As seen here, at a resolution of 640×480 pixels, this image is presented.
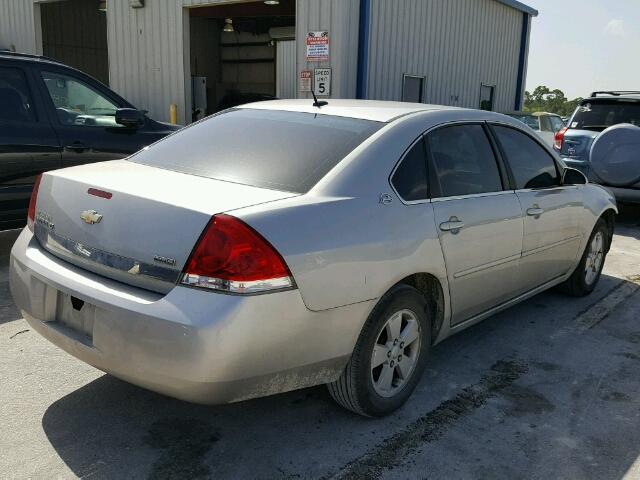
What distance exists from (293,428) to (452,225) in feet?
4.35

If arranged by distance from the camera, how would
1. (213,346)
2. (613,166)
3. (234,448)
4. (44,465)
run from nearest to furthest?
(213,346) < (44,465) < (234,448) < (613,166)

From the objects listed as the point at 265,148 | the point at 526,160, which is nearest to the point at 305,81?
the point at 526,160

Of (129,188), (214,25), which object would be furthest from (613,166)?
(214,25)

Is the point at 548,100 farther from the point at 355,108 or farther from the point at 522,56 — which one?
the point at 355,108

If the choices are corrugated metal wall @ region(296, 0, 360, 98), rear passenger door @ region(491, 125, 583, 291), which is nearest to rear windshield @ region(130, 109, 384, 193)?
rear passenger door @ region(491, 125, 583, 291)

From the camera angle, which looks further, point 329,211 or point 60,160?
point 60,160

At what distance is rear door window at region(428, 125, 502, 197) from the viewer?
3.34 metres

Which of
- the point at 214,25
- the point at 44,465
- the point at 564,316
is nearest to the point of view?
the point at 44,465

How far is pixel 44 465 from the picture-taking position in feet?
8.40

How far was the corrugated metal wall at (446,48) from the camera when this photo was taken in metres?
11.2

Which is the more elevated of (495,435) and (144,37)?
(144,37)

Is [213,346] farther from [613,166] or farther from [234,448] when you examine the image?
[613,166]

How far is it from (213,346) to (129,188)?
0.87 meters

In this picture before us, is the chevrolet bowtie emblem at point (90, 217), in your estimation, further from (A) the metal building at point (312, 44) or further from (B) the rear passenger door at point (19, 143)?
(A) the metal building at point (312, 44)
